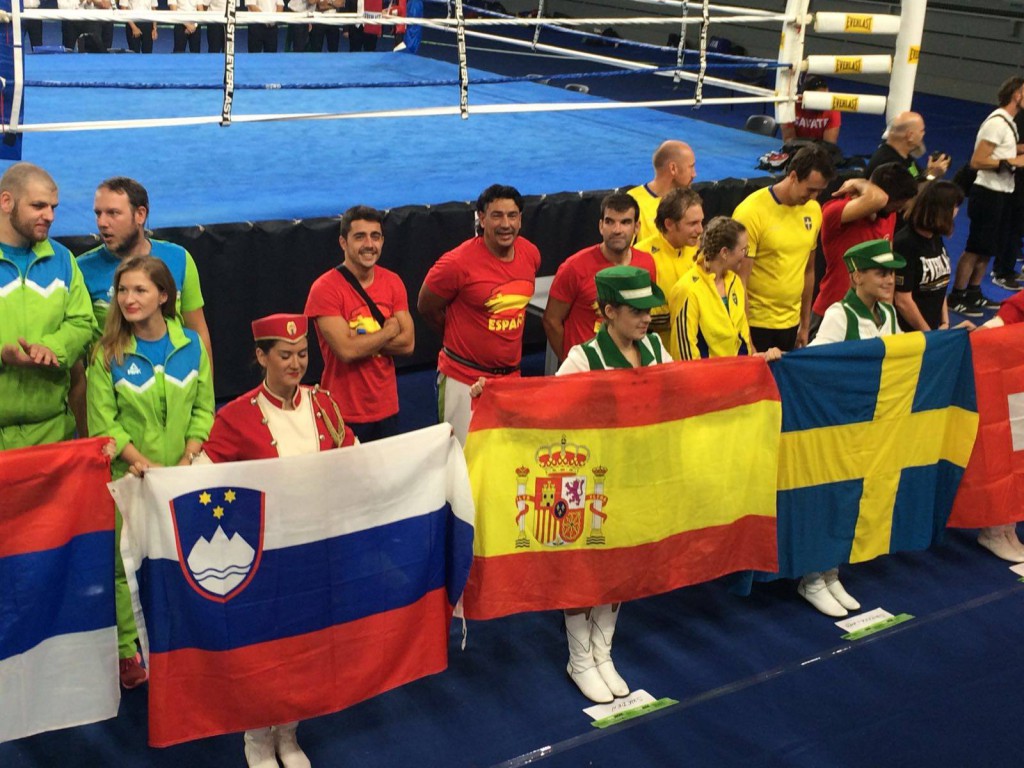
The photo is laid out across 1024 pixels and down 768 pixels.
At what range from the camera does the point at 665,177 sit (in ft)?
17.2

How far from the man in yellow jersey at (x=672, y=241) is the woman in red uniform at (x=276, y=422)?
171 centimetres

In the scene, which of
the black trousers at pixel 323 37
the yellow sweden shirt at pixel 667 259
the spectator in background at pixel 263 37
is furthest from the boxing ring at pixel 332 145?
the black trousers at pixel 323 37

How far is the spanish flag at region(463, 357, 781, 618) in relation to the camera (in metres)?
3.55

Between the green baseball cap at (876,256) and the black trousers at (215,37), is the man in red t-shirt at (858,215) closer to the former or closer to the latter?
the green baseball cap at (876,256)

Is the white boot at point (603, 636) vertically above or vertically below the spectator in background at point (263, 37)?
below

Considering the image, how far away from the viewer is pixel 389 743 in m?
3.44

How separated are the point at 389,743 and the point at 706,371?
1.61 m

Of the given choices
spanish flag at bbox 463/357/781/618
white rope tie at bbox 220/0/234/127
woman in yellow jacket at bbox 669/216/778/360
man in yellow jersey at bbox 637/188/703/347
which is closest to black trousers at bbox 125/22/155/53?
white rope tie at bbox 220/0/234/127

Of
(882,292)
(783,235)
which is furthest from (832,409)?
(783,235)

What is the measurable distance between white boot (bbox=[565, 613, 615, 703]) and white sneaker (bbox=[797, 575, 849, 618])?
3.49ft

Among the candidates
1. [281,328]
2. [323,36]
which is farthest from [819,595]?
[323,36]

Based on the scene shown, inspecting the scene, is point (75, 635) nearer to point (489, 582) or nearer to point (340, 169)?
point (489, 582)

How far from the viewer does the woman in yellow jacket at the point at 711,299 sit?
4207mm

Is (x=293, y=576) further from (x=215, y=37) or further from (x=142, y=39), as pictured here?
(x=142, y=39)
